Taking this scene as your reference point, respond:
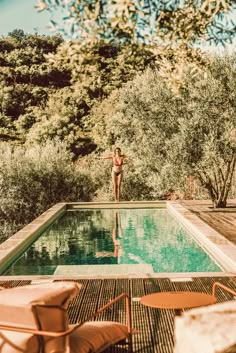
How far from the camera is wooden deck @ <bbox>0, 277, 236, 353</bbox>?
14.5 feet

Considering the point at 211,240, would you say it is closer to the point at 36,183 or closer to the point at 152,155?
the point at 152,155

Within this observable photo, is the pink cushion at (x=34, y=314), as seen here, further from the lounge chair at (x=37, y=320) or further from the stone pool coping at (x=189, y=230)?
the stone pool coping at (x=189, y=230)

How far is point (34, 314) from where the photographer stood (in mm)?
2988

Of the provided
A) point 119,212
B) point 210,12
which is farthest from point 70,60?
point 119,212

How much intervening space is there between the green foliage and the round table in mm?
13274

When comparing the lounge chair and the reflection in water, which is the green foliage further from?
the lounge chair

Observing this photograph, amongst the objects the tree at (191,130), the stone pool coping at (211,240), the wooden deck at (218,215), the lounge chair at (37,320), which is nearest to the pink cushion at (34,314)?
the lounge chair at (37,320)

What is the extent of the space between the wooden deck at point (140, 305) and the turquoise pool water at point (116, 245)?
1.87 m

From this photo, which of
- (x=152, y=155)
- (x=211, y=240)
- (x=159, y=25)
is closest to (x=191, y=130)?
(x=152, y=155)

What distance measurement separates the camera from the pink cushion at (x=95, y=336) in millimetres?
3264

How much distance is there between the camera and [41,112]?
3706 centimetres

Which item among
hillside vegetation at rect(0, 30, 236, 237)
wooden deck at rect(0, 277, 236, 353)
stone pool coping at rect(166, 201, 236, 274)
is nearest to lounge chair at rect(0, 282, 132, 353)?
wooden deck at rect(0, 277, 236, 353)

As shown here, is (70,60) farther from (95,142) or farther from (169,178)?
(95,142)

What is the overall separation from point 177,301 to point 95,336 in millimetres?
882
